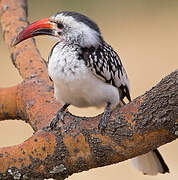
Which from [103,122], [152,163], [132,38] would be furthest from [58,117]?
[132,38]

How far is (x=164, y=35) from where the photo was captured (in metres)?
3.96

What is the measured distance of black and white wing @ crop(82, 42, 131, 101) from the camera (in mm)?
1519

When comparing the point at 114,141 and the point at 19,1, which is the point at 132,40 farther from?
the point at 114,141

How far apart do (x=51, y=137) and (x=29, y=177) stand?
13 centimetres

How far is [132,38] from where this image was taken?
408 cm

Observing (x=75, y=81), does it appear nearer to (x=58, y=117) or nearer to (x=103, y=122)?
(x=58, y=117)

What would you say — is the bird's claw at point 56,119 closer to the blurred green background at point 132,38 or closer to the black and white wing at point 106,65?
the black and white wing at point 106,65

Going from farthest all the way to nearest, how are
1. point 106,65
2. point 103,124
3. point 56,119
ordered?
point 106,65 → point 56,119 → point 103,124

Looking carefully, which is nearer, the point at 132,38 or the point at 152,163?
the point at 152,163

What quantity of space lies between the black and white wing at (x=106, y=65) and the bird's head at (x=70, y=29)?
0.03m

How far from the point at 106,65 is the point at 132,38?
8.36 feet

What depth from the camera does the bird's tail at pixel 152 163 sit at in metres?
1.62

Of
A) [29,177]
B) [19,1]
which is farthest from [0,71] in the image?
[29,177]

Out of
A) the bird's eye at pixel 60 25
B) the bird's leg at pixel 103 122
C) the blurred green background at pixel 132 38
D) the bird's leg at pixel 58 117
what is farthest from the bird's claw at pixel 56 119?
the blurred green background at pixel 132 38
